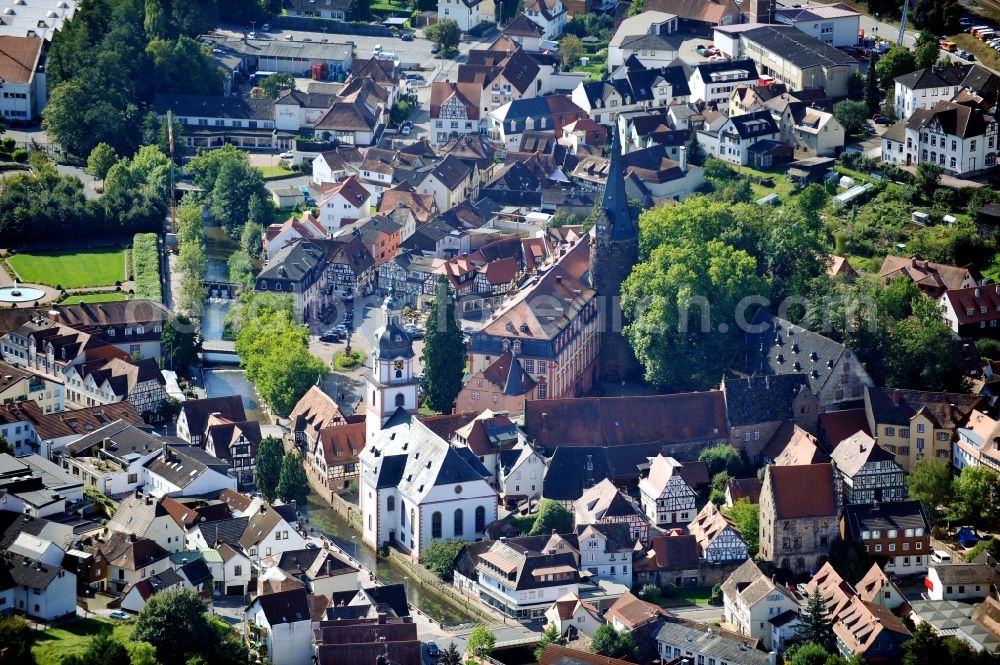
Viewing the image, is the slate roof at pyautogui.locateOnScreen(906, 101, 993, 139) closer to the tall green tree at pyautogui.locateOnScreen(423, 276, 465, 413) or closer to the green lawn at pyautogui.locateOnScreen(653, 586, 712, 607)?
the tall green tree at pyautogui.locateOnScreen(423, 276, 465, 413)

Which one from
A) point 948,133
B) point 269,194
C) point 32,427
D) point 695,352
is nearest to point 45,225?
point 269,194

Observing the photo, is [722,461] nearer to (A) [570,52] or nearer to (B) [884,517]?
(B) [884,517]

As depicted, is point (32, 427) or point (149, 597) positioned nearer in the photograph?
point (149, 597)

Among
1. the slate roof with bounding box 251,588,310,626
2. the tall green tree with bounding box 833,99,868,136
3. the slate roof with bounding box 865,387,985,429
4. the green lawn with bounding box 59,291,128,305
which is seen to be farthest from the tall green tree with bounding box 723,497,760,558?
the tall green tree with bounding box 833,99,868,136

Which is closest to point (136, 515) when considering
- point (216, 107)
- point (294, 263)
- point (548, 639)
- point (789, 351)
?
point (548, 639)

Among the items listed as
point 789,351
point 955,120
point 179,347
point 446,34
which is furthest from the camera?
point 446,34

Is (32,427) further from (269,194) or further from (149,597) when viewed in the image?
(269,194)
